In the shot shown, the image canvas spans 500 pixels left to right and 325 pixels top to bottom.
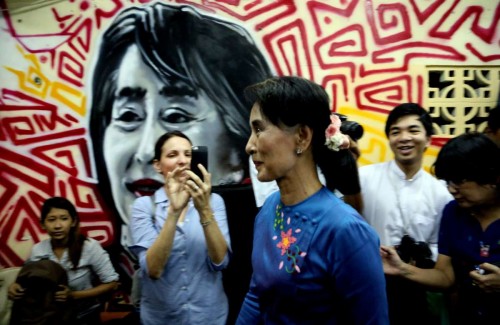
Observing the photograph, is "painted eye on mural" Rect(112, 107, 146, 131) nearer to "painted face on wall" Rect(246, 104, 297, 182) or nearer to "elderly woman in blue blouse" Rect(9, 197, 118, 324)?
"elderly woman in blue blouse" Rect(9, 197, 118, 324)

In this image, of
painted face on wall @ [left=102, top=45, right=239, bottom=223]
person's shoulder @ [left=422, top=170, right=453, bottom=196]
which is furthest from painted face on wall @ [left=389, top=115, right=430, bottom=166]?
painted face on wall @ [left=102, top=45, right=239, bottom=223]

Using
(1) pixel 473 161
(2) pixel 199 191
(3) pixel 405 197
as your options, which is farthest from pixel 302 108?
(3) pixel 405 197

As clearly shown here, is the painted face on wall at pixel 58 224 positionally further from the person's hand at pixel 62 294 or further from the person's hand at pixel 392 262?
the person's hand at pixel 392 262

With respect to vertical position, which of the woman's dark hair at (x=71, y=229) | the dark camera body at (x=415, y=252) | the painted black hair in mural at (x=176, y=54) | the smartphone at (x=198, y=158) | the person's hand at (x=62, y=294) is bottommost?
the person's hand at (x=62, y=294)

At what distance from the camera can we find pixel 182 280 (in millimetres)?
2473

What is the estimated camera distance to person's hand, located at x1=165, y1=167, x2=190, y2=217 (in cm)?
241

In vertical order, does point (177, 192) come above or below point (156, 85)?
below

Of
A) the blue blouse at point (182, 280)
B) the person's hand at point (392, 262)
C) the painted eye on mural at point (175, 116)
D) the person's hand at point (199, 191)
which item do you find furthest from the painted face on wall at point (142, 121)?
the person's hand at point (392, 262)

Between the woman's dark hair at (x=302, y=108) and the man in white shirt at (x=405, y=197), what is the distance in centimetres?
118

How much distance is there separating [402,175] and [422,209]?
0.77 ft

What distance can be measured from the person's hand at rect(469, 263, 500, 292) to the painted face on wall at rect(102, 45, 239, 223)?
7.20 feet

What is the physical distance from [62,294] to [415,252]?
2.05 m

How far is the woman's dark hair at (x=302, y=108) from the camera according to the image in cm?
154

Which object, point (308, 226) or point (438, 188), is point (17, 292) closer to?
point (308, 226)
